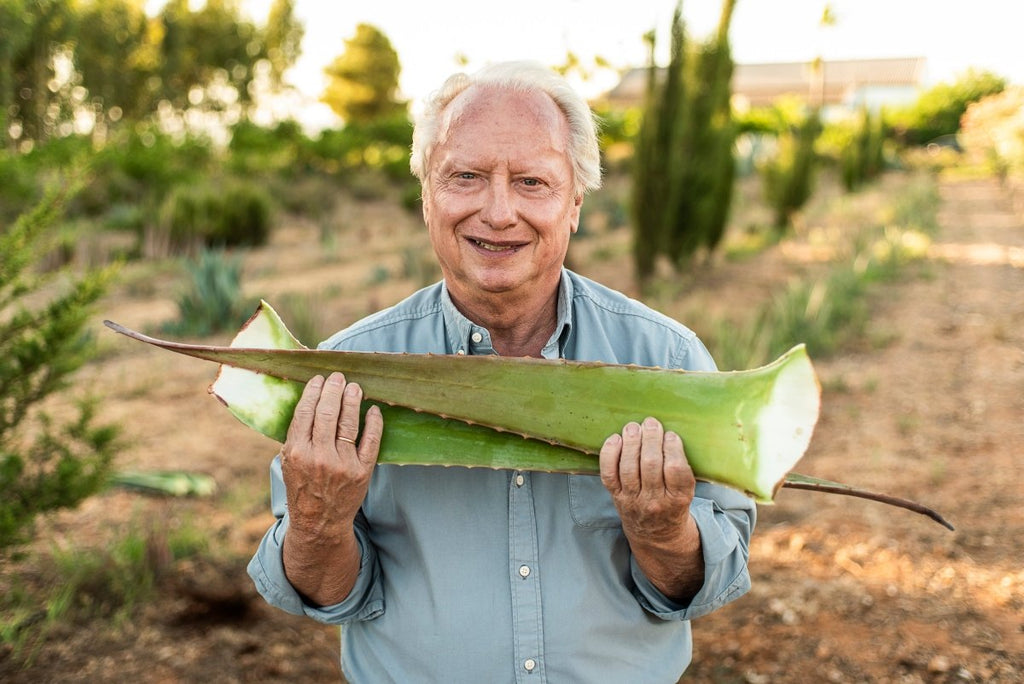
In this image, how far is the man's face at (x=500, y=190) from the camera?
70.8 inches

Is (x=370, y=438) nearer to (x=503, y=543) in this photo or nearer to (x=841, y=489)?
(x=503, y=543)

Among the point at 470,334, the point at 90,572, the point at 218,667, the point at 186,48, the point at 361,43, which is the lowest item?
the point at 218,667

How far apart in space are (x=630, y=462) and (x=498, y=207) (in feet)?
2.10

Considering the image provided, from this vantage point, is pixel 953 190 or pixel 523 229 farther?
pixel 953 190

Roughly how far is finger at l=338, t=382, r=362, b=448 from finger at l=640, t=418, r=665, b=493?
52 cm

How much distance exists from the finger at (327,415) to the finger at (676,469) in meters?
0.59

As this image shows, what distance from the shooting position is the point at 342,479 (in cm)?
152

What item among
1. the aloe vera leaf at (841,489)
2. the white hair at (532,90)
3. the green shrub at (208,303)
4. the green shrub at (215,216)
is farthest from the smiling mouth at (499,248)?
the green shrub at (215,216)

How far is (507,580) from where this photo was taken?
5.83 ft

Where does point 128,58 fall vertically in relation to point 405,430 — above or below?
above

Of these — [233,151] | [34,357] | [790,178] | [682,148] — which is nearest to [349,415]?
[34,357]

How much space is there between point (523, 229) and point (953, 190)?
28.8 m

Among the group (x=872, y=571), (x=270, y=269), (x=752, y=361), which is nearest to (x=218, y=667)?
(x=872, y=571)

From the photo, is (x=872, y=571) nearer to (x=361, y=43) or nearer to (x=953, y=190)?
(x=953, y=190)
